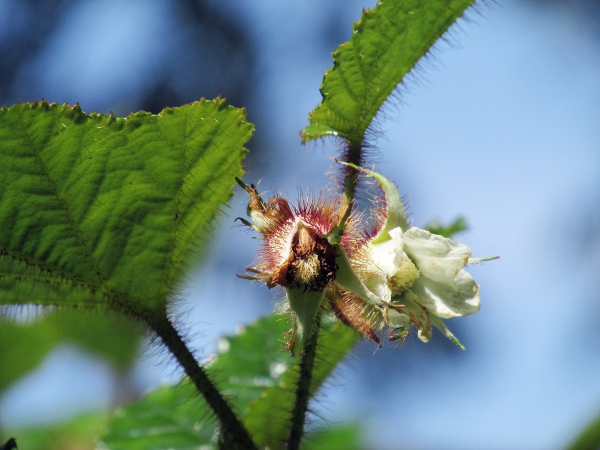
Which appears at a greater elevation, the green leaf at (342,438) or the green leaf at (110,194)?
the green leaf at (342,438)

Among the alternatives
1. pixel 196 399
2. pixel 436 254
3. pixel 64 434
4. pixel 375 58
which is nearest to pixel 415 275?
pixel 436 254

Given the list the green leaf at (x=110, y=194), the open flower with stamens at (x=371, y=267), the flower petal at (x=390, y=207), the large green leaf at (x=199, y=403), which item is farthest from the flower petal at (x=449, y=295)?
the large green leaf at (x=199, y=403)

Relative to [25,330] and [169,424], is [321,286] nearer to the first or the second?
[169,424]

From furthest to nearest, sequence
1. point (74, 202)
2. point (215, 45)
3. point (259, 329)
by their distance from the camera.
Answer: point (215, 45) < point (259, 329) < point (74, 202)

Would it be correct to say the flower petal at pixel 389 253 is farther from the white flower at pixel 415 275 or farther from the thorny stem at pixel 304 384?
the thorny stem at pixel 304 384

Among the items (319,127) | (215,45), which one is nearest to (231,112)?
(319,127)

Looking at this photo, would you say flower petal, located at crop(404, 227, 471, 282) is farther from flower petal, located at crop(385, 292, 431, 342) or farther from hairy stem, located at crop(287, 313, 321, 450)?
hairy stem, located at crop(287, 313, 321, 450)

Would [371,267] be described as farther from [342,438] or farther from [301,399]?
[342,438]
